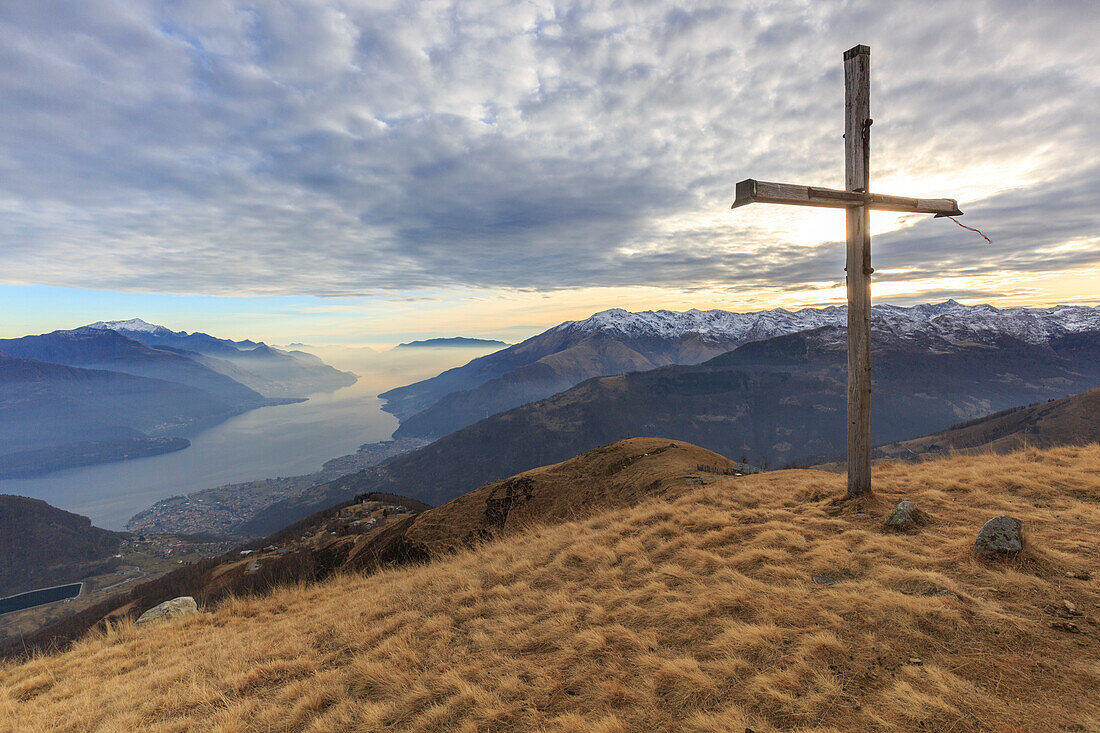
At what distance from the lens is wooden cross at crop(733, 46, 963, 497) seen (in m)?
9.94

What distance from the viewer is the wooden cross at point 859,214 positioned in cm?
994

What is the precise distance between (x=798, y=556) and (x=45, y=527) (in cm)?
21812

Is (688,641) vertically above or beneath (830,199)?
beneath

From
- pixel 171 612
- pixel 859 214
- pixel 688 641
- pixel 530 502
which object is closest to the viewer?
pixel 688 641

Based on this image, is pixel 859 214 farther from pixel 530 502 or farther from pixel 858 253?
pixel 530 502

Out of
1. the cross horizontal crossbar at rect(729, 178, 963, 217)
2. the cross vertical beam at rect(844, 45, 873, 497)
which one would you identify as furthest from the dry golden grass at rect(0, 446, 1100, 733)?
the cross horizontal crossbar at rect(729, 178, 963, 217)

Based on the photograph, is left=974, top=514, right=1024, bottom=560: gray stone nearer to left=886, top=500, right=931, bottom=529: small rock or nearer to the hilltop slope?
left=886, top=500, right=931, bottom=529: small rock

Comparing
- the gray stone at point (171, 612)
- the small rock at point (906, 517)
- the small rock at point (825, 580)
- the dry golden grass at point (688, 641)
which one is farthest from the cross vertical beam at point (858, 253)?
the gray stone at point (171, 612)

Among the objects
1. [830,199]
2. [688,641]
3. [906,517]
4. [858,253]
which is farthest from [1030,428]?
[688,641]

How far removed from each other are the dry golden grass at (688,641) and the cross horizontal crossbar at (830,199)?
700 cm

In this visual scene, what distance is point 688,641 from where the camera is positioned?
6.01 metres

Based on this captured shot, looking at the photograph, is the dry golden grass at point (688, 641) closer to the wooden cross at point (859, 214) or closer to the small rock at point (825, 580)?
the small rock at point (825, 580)

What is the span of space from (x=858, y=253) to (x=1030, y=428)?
207 meters

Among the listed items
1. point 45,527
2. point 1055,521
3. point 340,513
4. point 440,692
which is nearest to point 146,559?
point 45,527
